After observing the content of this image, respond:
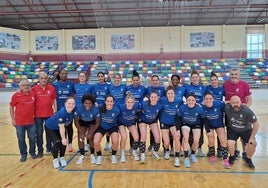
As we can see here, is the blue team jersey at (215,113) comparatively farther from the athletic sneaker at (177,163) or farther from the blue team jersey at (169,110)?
the athletic sneaker at (177,163)

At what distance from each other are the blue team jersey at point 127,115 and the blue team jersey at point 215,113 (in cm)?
110

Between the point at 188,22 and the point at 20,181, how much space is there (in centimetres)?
1669

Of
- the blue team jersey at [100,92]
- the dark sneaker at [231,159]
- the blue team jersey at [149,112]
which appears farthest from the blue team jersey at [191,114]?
the blue team jersey at [100,92]

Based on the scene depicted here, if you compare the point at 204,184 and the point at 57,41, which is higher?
the point at 57,41

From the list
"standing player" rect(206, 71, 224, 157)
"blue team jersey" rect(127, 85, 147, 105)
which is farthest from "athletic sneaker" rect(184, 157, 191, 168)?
"blue team jersey" rect(127, 85, 147, 105)

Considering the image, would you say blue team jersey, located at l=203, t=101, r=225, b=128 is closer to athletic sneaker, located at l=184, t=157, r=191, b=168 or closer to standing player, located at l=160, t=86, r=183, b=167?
standing player, located at l=160, t=86, r=183, b=167

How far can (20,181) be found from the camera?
3277 mm

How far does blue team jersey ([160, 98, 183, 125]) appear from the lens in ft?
13.2

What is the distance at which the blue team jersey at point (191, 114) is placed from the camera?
387cm

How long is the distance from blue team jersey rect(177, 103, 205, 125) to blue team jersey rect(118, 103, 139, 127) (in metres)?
0.70

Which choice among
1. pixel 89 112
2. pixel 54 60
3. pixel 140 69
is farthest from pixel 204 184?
pixel 54 60

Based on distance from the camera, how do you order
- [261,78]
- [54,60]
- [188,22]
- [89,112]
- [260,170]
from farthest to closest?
[54,60], [188,22], [261,78], [89,112], [260,170]

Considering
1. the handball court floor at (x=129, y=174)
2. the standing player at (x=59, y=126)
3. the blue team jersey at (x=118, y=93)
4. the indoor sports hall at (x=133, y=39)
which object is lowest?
the handball court floor at (x=129, y=174)

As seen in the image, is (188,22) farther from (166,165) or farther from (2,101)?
(166,165)
